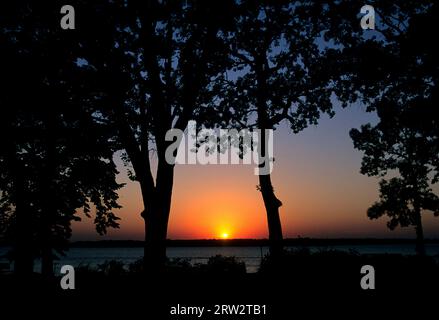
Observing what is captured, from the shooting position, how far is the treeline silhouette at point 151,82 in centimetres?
1516

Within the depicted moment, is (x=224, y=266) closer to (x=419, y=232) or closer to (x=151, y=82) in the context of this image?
(x=151, y=82)


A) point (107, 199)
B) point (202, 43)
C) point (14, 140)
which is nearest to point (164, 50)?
point (202, 43)

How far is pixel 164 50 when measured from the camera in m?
16.8

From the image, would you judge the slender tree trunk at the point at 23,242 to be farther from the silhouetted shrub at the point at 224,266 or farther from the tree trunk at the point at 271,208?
the tree trunk at the point at 271,208

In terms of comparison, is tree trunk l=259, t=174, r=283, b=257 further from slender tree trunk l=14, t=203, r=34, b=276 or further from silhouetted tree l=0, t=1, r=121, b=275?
slender tree trunk l=14, t=203, r=34, b=276

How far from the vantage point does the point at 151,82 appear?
16641 mm

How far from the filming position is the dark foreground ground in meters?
11.1

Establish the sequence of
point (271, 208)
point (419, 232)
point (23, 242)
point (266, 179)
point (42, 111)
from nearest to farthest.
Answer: point (42, 111), point (23, 242), point (271, 208), point (266, 179), point (419, 232)

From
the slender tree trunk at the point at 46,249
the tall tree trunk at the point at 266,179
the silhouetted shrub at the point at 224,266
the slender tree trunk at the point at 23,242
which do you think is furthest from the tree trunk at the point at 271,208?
the slender tree trunk at the point at 23,242

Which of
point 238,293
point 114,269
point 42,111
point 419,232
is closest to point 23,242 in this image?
point 114,269

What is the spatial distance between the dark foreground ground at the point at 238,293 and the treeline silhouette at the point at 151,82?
6.48 feet

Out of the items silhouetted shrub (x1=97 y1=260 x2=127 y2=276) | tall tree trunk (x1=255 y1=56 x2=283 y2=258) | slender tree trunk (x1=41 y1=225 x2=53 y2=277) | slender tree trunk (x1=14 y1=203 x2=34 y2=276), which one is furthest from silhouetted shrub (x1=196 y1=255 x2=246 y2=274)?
slender tree trunk (x1=14 y1=203 x2=34 y2=276)

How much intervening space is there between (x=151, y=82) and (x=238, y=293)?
8.12m
